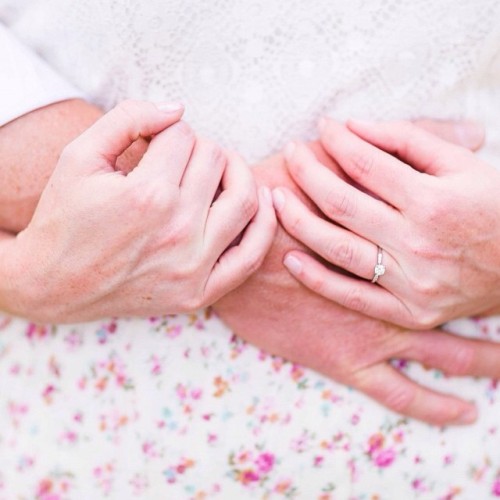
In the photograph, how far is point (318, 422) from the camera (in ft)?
4.13

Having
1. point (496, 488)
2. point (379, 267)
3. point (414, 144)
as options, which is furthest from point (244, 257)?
point (496, 488)

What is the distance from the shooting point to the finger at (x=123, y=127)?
3.45ft

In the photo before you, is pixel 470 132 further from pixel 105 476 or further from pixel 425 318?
pixel 105 476

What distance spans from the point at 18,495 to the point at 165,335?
437 mm

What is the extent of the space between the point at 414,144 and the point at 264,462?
61cm

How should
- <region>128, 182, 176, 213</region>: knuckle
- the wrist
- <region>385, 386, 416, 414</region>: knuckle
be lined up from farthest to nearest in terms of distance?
<region>385, 386, 416, 414</region>: knuckle, the wrist, <region>128, 182, 176, 213</region>: knuckle

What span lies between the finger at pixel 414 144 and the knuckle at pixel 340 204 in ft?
0.40

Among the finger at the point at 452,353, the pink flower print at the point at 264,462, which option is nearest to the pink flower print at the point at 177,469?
the pink flower print at the point at 264,462

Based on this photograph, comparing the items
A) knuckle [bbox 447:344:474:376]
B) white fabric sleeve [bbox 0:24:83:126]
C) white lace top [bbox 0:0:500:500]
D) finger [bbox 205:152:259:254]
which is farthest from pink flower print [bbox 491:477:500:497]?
white fabric sleeve [bbox 0:24:83:126]

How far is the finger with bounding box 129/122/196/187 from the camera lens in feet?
3.42

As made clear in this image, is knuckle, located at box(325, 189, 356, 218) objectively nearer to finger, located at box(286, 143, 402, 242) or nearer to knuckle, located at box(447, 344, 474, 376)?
finger, located at box(286, 143, 402, 242)

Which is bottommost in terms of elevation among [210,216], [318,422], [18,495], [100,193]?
[318,422]

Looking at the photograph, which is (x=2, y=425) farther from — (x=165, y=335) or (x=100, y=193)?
(x=100, y=193)

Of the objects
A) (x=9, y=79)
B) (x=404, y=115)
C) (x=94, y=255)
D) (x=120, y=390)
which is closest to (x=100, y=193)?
(x=94, y=255)
